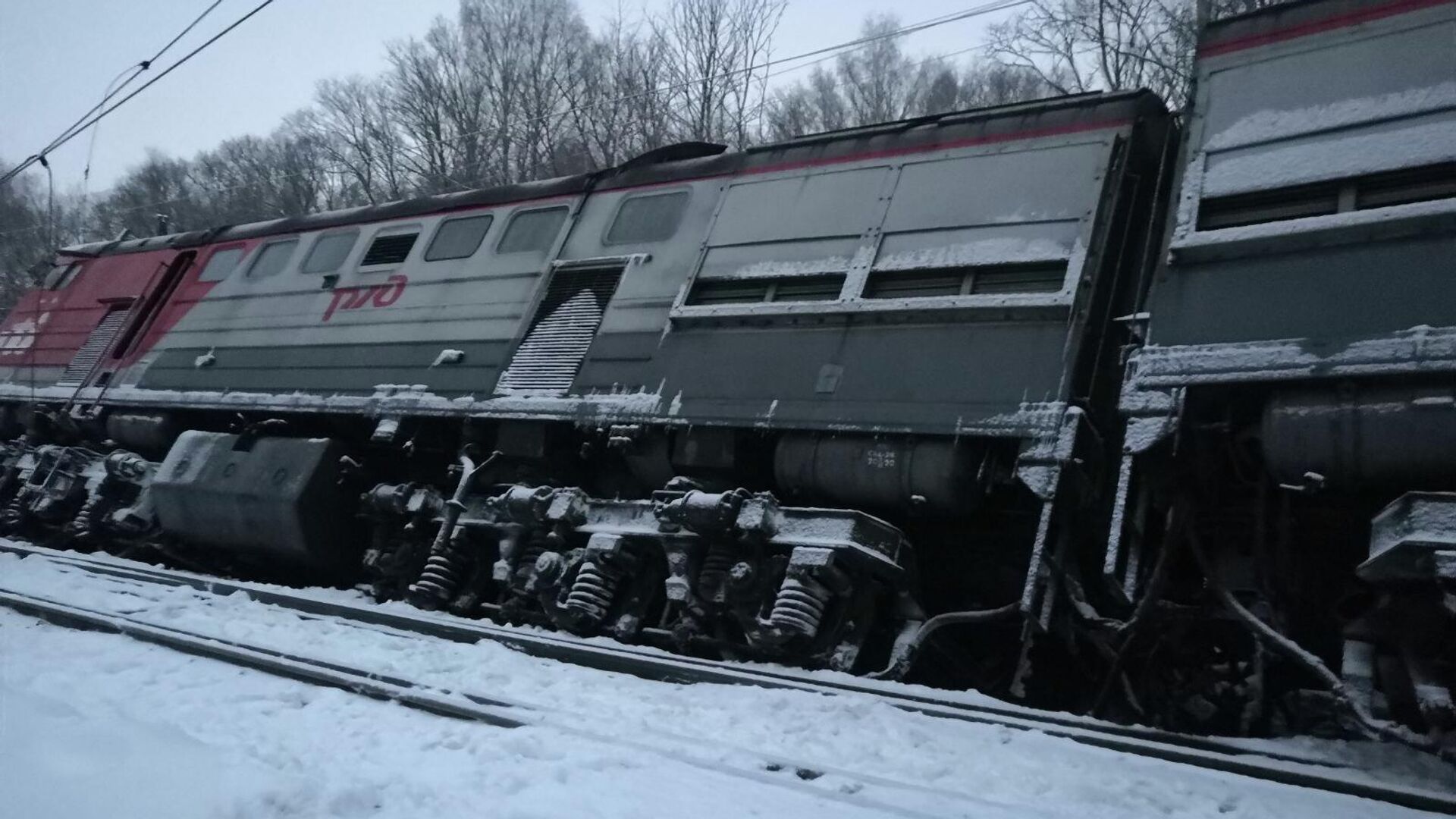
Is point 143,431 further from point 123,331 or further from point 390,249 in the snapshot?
point 390,249

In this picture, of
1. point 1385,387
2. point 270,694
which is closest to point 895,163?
point 1385,387

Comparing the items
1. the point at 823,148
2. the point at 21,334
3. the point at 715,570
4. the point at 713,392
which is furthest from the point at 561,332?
the point at 21,334

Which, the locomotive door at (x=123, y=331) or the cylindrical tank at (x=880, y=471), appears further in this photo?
the locomotive door at (x=123, y=331)

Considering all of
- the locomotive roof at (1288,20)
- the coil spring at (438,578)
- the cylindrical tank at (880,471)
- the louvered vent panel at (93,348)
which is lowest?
the coil spring at (438,578)

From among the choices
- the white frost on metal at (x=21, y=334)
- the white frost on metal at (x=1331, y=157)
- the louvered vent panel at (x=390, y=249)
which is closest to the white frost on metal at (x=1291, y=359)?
the white frost on metal at (x=1331, y=157)

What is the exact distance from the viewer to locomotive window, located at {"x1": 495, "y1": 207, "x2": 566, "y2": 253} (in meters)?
8.30

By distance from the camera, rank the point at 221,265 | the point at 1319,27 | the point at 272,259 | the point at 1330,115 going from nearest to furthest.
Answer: the point at 1330,115
the point at 1319,27
the point at 272,259
the point at 221,265

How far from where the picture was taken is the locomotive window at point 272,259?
Result: 10602 millimetres

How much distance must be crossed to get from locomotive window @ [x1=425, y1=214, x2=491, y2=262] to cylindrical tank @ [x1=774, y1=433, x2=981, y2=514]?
13.8 ft

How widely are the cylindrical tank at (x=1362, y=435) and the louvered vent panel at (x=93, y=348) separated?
12.7 metres

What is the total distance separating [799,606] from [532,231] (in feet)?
15.4

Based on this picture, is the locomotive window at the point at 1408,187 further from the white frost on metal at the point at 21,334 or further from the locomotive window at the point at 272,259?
the white frost on metal at the point at 21,334

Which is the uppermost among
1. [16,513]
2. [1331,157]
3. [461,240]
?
[461,240]

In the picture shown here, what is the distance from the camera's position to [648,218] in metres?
7.65
